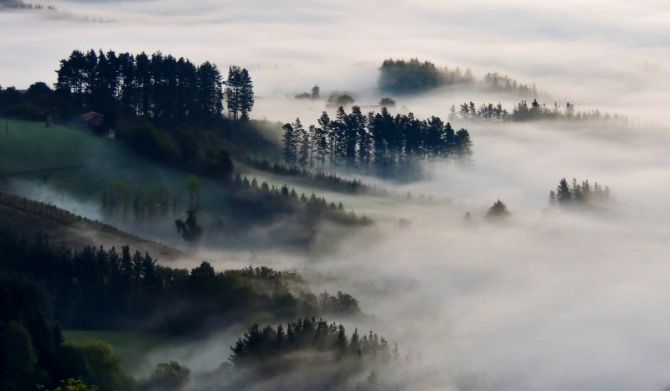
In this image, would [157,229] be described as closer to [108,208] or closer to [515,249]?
[108,208]

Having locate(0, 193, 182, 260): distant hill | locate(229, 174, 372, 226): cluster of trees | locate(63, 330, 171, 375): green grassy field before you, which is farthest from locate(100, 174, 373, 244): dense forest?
locate(63, 330, 171, 375): green grassy field

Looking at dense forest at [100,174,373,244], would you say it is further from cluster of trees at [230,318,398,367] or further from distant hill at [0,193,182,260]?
cluster of trees at [230,318,398,367]

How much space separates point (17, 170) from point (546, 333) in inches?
1767

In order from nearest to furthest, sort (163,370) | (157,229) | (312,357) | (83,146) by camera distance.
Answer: (163,370) → (312,357) → (157,229) → (83,146)

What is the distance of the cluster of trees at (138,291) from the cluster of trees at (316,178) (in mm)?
46731

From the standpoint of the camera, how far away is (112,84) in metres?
200

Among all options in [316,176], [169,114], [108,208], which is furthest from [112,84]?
[108,208]

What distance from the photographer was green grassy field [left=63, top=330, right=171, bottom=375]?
127062 mm

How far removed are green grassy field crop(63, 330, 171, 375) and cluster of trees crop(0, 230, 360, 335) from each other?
1.34 m

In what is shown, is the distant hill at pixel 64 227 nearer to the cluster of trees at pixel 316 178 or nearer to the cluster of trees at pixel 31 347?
the cluster of trees at pixel 316 178

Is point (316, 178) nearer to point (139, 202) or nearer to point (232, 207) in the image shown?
point (232, 207)

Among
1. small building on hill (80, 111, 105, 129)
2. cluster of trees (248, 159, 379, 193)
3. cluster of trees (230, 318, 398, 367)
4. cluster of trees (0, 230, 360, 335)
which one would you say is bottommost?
cluster of trees (230, 318, 398, 367)

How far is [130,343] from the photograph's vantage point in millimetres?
132750

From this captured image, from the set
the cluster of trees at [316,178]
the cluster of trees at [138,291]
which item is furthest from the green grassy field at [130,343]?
the cluster of trees at [316,178]
